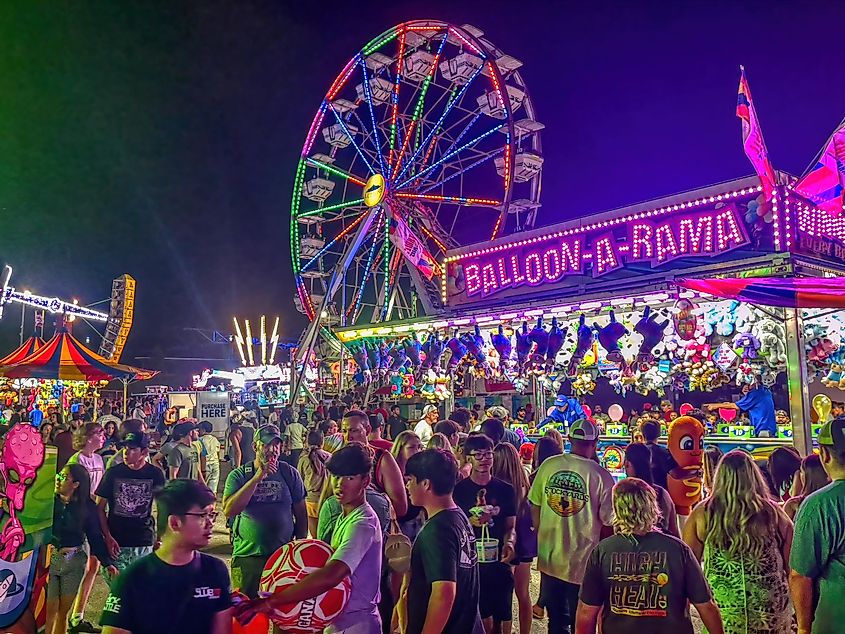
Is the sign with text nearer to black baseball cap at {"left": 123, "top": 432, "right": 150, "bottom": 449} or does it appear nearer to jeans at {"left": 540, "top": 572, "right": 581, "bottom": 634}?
jeans at {"left": 540, "top": 572, "right": 581, "bottom": 634}

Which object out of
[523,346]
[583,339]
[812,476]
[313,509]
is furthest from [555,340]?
[812,476]

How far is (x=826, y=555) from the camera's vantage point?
312 cm

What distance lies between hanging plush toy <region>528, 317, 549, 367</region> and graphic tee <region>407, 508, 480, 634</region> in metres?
8.84

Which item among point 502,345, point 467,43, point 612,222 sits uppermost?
point 467,43

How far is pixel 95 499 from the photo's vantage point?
5.57 meters

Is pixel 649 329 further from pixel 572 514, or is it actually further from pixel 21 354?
pixel 21 354

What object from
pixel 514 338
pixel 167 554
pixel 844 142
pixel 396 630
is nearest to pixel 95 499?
pixel 396 630

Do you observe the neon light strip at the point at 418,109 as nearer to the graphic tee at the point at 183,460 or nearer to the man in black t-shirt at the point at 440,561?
the graphic tee at the point at 183,460

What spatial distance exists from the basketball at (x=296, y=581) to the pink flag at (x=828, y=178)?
33.8 ft

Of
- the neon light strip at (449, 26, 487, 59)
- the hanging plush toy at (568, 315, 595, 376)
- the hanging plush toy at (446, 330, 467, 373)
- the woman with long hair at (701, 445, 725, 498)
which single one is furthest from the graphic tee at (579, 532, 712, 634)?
the neon light strip at (449, 26, 487, 59)

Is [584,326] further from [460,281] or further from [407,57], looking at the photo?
[407,57]

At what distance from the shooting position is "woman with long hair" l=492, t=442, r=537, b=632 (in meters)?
4.96

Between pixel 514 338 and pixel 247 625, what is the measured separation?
1105cm

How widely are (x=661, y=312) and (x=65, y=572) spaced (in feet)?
29.0
